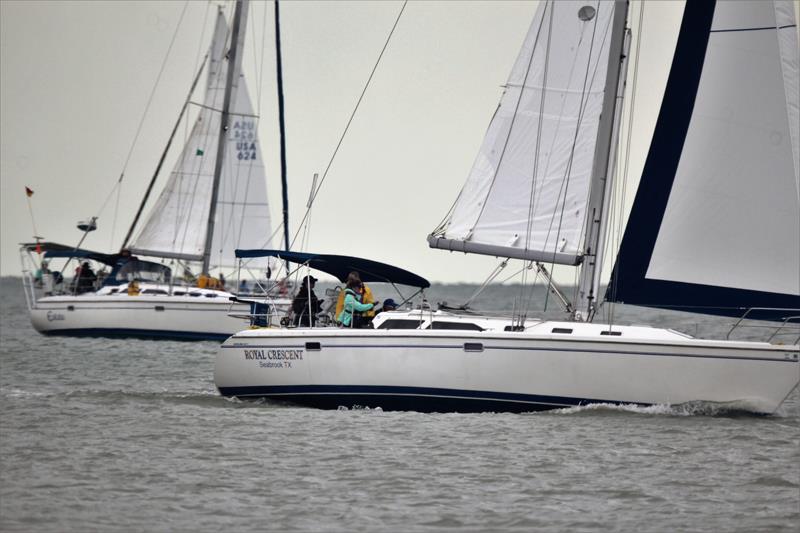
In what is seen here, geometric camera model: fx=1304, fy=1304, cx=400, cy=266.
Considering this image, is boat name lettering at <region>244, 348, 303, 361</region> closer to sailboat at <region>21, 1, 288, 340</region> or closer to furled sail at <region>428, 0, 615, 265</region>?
furled sail at <region>428, 0, 615, 265</region>

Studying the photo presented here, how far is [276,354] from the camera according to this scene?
21.4 meters

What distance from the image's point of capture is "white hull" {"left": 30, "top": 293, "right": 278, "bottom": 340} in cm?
4131

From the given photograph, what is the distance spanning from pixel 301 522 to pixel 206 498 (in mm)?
1531

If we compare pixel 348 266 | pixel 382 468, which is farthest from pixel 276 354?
pixel 382 468

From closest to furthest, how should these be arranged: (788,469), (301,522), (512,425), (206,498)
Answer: (301,522) → (206,498) → (788,469) → (512,425)

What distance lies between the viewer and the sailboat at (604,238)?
19.7 m

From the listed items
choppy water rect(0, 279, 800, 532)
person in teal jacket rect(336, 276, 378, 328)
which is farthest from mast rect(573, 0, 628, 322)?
person in teal jacket rect(336, 276, 378, 328)

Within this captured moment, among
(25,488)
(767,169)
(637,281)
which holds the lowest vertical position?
(25,488)

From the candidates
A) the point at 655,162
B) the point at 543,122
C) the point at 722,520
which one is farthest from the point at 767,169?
the point at 722,520

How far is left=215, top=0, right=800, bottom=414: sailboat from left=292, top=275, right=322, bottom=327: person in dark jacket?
3.30 feet

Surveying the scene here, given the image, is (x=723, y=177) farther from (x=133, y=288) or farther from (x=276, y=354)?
(x=133, y=288)

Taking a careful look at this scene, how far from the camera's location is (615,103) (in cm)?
2134

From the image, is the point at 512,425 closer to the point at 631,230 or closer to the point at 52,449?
the point at 631,230

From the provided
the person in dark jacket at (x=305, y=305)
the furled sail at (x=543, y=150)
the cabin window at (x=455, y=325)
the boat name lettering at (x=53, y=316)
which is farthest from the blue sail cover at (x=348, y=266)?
the boat name lettering at (x=53, y=316)
